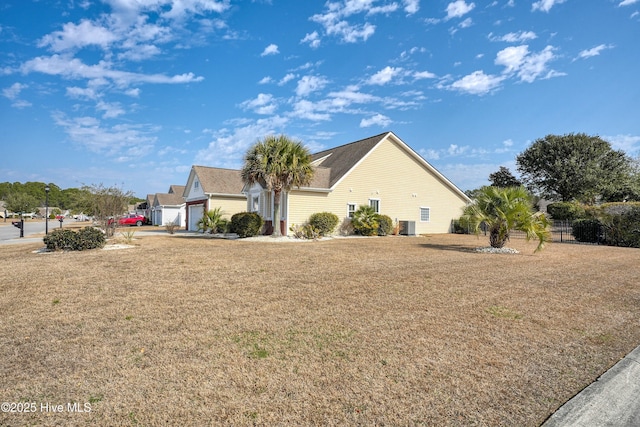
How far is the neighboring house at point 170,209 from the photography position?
39656mm

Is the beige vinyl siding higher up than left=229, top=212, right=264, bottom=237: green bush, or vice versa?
the beige vinyl siding

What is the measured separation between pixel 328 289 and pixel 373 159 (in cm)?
1681

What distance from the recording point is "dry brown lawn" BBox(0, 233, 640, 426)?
2.94 meters

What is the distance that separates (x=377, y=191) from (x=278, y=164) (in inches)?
321

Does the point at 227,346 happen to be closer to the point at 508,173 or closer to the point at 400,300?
the point at 400,300

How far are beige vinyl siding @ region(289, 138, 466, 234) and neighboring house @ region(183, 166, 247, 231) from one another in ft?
30.6

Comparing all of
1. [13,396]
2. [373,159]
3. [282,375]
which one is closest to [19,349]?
[13,396]

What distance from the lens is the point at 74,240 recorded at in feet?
42.4

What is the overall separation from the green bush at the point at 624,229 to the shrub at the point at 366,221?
40.3 ft

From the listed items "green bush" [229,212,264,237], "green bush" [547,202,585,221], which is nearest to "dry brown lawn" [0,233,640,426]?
"green bush" [229,212,264,237]

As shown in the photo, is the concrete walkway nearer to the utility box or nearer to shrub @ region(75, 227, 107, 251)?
shrub @ region(75, 227, 107, 251)

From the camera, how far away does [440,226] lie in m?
26.0

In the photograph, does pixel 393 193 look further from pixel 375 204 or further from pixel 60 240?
pixel 60 240

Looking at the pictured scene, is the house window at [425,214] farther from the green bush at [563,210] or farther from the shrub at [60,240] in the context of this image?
the shrub at [60,240]
